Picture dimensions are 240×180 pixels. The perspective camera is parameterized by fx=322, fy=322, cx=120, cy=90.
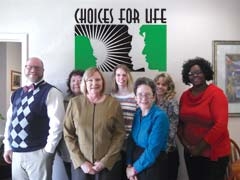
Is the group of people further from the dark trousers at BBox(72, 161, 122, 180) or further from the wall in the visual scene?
the wall

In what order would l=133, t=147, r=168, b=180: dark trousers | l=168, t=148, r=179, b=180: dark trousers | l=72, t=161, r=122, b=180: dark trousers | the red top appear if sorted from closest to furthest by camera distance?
l=133, t=147, r=168, b=180: dark trousers → l=72, t=161, r=122, b=180: dark trousers → the red top → l=168, t=148, r=179, b=180: dark trousers

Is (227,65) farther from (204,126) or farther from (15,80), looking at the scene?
(15,80)

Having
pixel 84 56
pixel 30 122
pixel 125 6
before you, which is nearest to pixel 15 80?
pixel 84 56

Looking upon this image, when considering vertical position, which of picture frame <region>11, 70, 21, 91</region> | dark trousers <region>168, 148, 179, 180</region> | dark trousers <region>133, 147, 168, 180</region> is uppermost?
picture frame <region>11, 70, 21, 91</region>

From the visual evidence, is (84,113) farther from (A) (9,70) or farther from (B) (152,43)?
(A) (9,70)

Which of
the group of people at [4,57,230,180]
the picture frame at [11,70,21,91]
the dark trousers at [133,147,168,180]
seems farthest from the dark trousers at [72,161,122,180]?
the picture frame at [11,70,21,91]

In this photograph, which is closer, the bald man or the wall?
the bald man

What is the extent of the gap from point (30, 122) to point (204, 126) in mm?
1571

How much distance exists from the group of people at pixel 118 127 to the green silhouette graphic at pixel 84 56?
1.11 feet

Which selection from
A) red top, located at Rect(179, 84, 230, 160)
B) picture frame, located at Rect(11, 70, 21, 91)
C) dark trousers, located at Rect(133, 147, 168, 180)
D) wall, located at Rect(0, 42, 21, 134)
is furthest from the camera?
picture frame, located at Rect(11, 70, 21, 91)

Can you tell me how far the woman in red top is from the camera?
2.87m

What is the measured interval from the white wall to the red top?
69cm

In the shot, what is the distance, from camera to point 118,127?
265 centimetres

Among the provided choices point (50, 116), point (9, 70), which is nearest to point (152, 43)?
point (50, 116)
